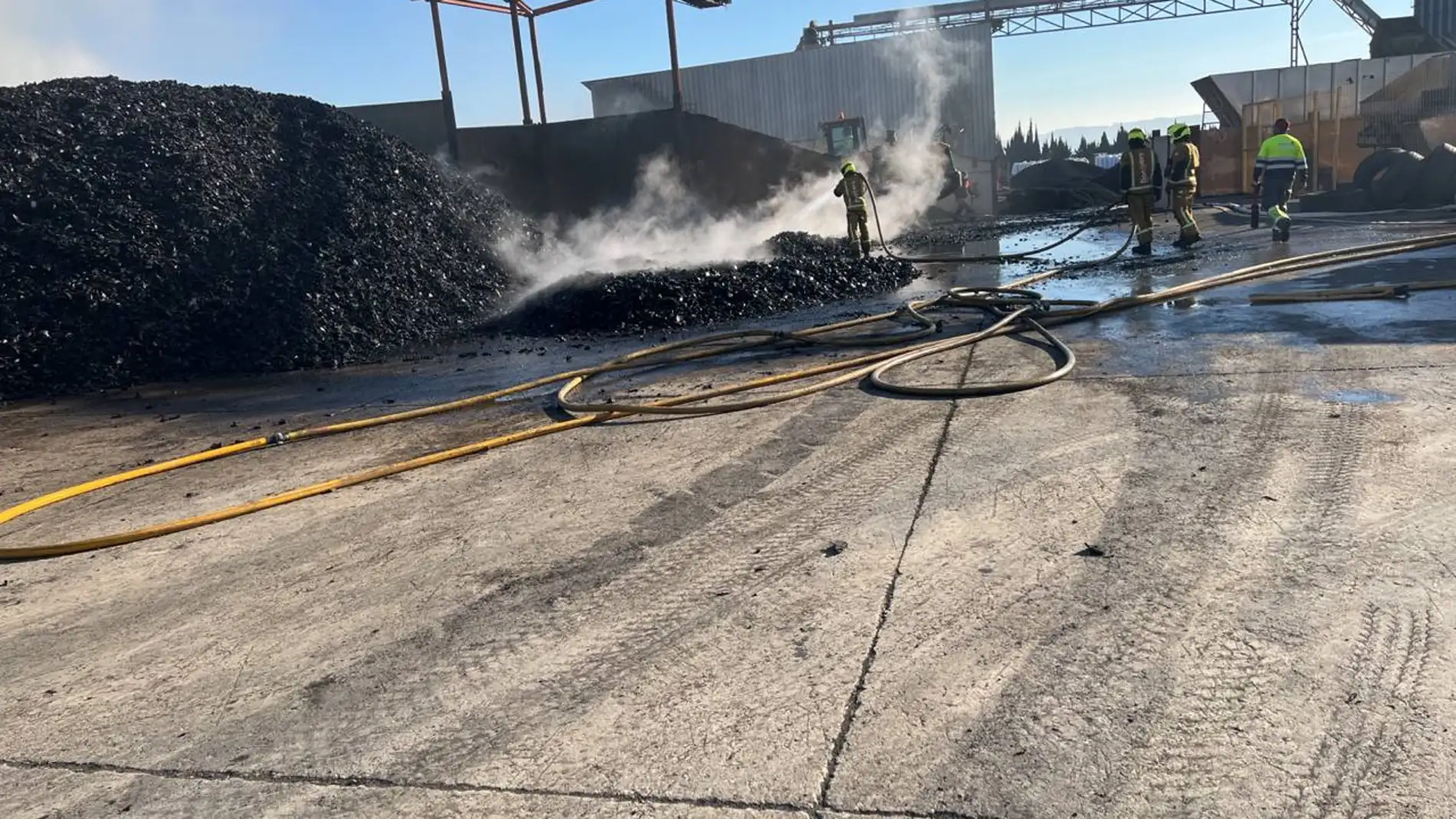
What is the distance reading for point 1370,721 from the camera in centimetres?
227

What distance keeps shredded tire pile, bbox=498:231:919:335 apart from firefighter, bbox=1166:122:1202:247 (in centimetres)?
405

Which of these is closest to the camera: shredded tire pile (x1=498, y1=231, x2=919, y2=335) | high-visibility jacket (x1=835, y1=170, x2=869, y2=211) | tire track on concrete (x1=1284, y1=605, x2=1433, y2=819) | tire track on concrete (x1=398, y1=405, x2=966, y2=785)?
tire track on concrete (x1=1284, y1=605, x2=1433, y2=819)

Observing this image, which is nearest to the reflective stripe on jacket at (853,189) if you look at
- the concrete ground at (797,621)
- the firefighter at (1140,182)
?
the firefighter at (1140,182)

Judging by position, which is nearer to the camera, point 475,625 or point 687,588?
point 475,625

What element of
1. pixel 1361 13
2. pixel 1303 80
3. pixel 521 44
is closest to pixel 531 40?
pixel 521 44

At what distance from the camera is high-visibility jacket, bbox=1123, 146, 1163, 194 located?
1192cm

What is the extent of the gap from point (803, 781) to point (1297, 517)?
7.66 feet

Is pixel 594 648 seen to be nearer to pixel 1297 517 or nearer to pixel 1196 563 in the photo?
pixel 1196 563

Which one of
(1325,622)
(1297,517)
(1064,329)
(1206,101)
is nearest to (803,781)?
(1325,622)

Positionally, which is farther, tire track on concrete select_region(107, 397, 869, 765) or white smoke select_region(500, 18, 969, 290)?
white smoke select_region(500, 18, 969, 290)

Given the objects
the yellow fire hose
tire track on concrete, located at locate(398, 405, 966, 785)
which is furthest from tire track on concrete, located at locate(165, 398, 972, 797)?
the yellow fire hose

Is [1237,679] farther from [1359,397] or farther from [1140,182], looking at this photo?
[1140,182]

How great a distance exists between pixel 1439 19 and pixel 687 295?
3479cm

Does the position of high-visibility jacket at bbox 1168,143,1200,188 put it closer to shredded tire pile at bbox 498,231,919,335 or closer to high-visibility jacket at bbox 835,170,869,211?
shredded tire pile at bbox 498,231,919,335
